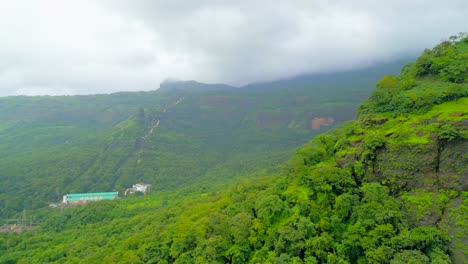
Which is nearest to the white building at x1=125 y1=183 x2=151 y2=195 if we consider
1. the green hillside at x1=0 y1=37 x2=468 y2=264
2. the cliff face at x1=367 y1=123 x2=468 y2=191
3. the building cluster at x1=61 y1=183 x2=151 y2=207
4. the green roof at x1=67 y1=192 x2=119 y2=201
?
the building cluster at x1=61 y1=183 x2=151 y2=207

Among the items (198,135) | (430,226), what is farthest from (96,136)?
(430,226)

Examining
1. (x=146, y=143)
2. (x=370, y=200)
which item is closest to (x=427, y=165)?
(x=370, y=200)

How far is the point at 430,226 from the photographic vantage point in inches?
845

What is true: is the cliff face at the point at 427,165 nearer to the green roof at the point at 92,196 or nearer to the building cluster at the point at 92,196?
the building cluster at the point at 92,196

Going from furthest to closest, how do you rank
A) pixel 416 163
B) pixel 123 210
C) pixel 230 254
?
pixel 123 210 < pixel 230 254 < pixel 416 163

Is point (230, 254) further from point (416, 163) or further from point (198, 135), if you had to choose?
point (198, 135)

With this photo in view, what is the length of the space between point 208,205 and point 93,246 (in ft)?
55.8

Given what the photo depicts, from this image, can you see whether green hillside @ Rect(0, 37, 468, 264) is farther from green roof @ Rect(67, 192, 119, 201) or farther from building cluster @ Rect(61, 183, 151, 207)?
green roof @ Rect(67, 192, 119, 201)

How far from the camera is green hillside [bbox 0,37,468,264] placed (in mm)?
21516

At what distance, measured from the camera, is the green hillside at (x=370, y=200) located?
21.5 meters

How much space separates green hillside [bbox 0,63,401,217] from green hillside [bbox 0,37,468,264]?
46.9 meters

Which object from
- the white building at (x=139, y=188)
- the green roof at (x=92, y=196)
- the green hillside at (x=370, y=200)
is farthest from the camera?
the white building at (x=139, y=188)

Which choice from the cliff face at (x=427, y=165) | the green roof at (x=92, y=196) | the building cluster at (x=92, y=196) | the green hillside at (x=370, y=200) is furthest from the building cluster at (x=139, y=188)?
the cliff face at (x=427, y=165)

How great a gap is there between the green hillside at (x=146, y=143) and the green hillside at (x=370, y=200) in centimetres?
4688
